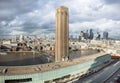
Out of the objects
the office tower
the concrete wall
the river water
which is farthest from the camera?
the river water

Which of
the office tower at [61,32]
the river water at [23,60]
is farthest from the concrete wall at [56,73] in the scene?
the river water at [23,60]

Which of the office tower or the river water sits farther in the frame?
the river water

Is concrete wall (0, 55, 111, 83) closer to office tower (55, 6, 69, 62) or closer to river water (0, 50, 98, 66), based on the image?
office tower (55, 6, 69, 62)

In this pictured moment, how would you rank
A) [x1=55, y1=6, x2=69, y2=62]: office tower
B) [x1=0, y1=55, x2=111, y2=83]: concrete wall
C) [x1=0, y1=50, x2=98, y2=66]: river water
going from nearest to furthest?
[x1=0, y1=55, x2=111, y2=83]: concrete wall, [x1=55, y1=6, x2=69, y2=62]: office tower, [x1=0, y1=50, x2=98, y2=66]: river water

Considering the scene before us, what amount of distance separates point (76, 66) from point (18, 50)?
121m

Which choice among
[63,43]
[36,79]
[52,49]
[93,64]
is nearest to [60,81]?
[36,79]

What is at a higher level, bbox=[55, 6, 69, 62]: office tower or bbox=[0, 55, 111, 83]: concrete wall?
bbox=[55, 6, 69, 62]: office tower

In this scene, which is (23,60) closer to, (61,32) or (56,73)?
(61,32)

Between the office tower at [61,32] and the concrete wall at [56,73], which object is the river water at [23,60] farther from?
the concrete wall at [56,73]

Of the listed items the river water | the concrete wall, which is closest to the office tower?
the concrete wall

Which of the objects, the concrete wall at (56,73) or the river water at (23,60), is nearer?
the concrete wall at (56,73)

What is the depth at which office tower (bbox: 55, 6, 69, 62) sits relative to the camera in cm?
8231

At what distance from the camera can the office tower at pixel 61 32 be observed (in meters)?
82.3

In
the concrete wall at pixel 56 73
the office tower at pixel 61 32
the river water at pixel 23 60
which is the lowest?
the river water at pixel 23 60
